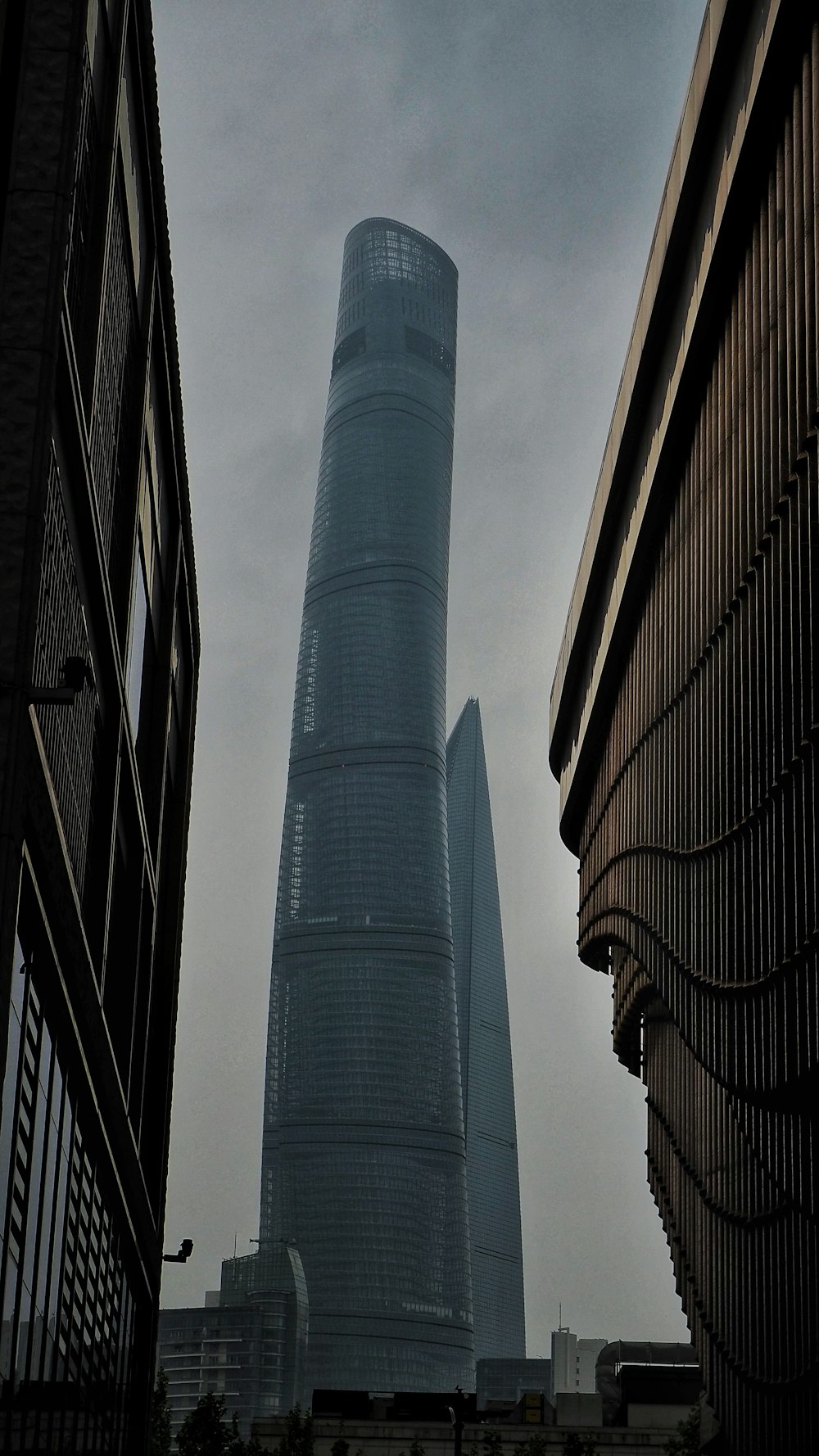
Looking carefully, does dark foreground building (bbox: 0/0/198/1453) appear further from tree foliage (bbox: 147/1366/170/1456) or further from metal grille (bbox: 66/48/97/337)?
tree foliage (bbox: 147/1366/170/1456)

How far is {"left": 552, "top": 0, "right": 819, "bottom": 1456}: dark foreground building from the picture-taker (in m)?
27.2

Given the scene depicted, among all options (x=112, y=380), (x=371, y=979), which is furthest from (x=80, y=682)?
(x=371, y=979)

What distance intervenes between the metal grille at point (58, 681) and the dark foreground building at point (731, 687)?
9596 millimetres

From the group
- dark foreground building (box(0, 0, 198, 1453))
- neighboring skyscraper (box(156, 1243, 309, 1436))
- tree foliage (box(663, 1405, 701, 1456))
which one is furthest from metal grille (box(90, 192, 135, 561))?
neighboring skyscraper (box(156, 1243, 309, 1436))

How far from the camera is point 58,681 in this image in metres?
Result: 21.1

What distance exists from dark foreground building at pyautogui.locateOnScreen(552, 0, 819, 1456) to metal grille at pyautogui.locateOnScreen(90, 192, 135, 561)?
926cm

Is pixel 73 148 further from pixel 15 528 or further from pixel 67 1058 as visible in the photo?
pixel 67 1058

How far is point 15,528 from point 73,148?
431 cm

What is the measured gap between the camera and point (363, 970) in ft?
548

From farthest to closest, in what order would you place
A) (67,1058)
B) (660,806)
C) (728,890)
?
(660,806), (728,890), (67,1058)

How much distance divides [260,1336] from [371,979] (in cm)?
4113

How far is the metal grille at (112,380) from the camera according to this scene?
24625mm

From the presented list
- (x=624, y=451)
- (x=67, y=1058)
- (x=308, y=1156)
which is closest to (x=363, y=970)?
(x=308, y=1156)

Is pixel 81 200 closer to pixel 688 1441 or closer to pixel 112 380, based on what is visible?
pixel 112 380
